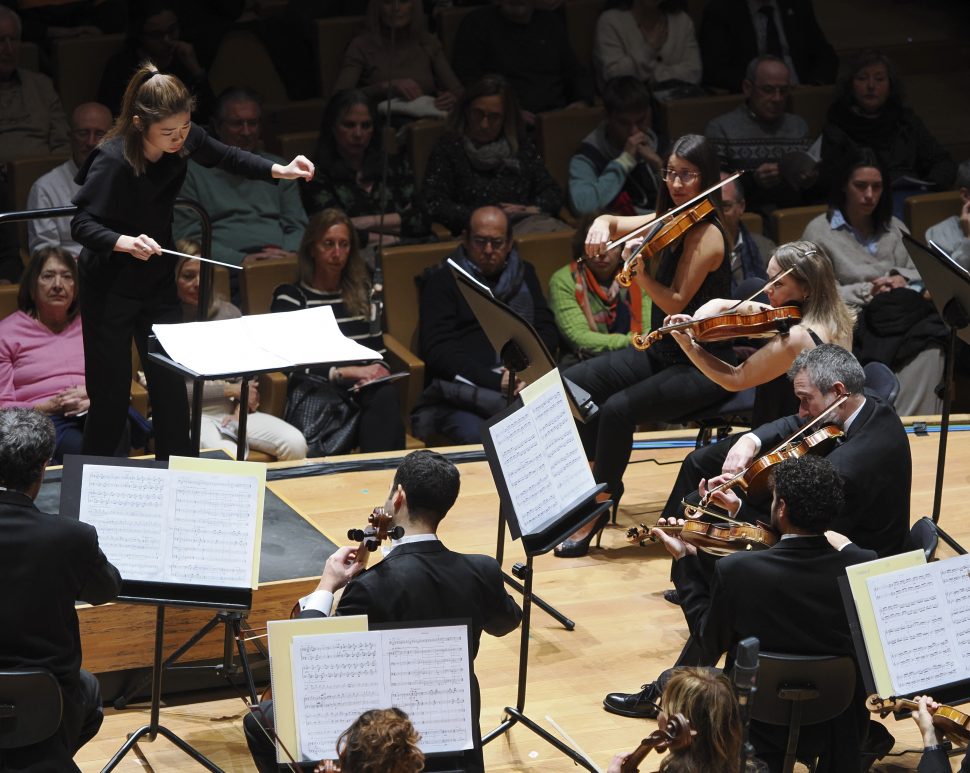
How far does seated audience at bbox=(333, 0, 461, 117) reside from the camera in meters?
6.22

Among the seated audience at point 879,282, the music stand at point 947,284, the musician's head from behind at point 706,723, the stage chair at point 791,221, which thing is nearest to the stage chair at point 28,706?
the musician's head from behind at point 706,723

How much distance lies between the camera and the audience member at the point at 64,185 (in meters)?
5.27

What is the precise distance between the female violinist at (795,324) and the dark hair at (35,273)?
199 centimetres

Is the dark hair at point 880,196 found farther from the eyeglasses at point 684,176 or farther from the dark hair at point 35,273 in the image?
the dark hair at point 35,273

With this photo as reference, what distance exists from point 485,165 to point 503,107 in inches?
9.5

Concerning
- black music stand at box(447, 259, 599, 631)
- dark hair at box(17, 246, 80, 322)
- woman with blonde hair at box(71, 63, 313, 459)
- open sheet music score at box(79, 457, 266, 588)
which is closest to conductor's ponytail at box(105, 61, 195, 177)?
woman with blonde hair at box(71, 63, 313, 459)

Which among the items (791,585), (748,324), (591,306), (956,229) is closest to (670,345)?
(748,324)

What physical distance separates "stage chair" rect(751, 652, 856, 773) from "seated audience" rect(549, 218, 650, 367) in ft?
8.30

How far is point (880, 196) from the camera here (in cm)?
585

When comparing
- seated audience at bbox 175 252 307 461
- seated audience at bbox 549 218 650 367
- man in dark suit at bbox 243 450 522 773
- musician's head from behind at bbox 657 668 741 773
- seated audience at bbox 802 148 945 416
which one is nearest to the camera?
musician's head from behind at bbox 657 668 741 773

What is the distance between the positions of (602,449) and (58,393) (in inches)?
69.9

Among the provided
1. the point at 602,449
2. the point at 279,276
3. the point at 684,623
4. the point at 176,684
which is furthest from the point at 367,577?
the point at 279,276

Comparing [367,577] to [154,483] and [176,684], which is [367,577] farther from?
[176,684]

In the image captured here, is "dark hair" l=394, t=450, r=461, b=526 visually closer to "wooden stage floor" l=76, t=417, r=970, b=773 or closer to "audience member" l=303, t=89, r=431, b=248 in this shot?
"wooden stage floor" l=76, t=417, r=970, b=773
